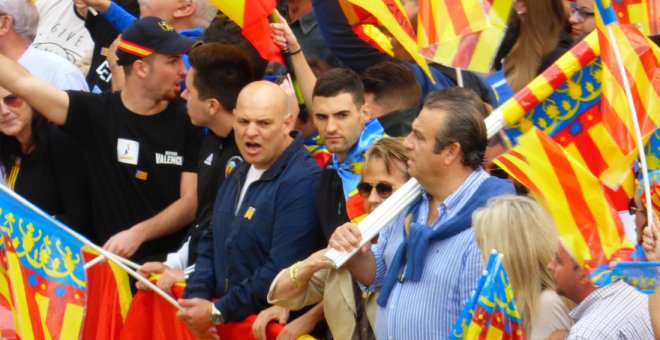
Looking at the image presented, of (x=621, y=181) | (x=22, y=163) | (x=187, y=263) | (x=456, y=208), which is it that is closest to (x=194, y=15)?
(x=22, y=163)

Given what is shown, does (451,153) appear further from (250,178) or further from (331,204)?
(250,178)

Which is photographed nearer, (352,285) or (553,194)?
(553,194)

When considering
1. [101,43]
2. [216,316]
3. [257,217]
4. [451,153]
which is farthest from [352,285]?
[101,43]

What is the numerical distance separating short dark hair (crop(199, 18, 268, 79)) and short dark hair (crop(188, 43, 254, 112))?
99 mm

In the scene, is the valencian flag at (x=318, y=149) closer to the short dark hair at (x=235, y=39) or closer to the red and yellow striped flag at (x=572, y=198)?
the short dark hair at (x=235, y=39)

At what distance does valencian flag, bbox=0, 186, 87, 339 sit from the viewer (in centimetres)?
655

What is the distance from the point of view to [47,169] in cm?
824

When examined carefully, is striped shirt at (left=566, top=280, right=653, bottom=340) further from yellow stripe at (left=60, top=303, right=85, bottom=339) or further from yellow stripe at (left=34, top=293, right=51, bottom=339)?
yellow stripe at (left=34, top=293, right=51, bottom=339)

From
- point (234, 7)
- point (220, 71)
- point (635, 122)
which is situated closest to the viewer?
point (635, 122)

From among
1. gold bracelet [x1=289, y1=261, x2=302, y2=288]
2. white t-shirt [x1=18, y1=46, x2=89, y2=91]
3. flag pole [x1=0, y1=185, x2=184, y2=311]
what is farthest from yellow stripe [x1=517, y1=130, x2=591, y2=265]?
white t-shirt [x1=18, y1=46, x2=89, y2=91]

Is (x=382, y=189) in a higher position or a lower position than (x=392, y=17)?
lower

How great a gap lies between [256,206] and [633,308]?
233 centimetres

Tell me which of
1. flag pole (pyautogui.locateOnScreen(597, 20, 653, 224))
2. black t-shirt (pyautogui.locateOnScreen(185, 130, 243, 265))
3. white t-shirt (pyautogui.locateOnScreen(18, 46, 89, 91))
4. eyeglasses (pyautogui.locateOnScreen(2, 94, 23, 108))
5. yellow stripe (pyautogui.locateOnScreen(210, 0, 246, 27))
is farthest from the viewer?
white t-shirt (pyautogui.locateOnScreen(18, 46, 89, 91))

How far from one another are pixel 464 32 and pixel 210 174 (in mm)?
2049
